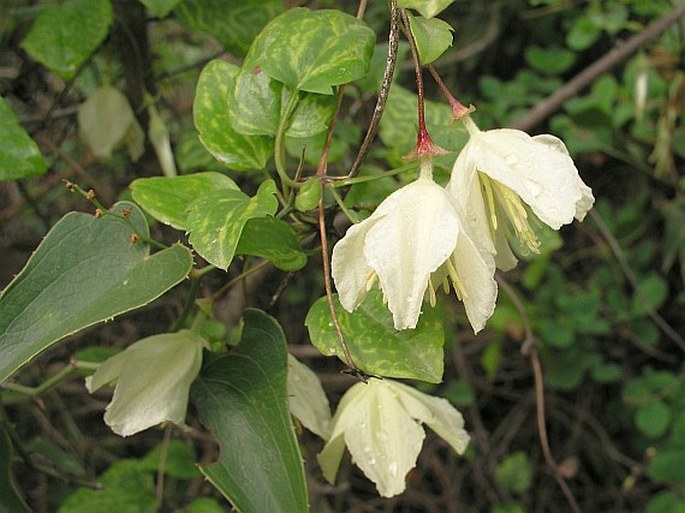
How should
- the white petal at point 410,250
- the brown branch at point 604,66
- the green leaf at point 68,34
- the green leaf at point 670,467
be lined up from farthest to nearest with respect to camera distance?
1. the green leaf at point 670,467
2. the brown branch at point 604,66
3. the green leaf at point 68,34
4. the white petal at point 410,250

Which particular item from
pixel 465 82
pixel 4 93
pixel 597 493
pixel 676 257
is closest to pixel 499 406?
pixel 597 493

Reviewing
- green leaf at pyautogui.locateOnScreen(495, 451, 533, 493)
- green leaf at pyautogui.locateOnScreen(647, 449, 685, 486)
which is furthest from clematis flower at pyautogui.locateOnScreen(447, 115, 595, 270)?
green leaf at pyautogui.locateOnScreen(495, 451, 533, 493)

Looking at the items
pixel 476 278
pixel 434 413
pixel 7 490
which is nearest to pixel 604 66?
pixel 434 413

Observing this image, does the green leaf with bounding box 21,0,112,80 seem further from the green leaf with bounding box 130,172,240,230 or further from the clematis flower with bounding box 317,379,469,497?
the clematis flower with bounding box 317,379,469,497

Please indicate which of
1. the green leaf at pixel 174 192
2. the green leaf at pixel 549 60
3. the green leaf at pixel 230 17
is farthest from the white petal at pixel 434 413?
the green leaf at pixel 549 60

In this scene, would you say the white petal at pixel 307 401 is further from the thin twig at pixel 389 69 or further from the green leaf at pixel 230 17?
the green leaf at pixel 230 17

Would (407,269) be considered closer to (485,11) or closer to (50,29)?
(50,29)

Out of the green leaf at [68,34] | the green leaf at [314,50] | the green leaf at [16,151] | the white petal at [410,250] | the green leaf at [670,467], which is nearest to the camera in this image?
the white petal at [410,250]
